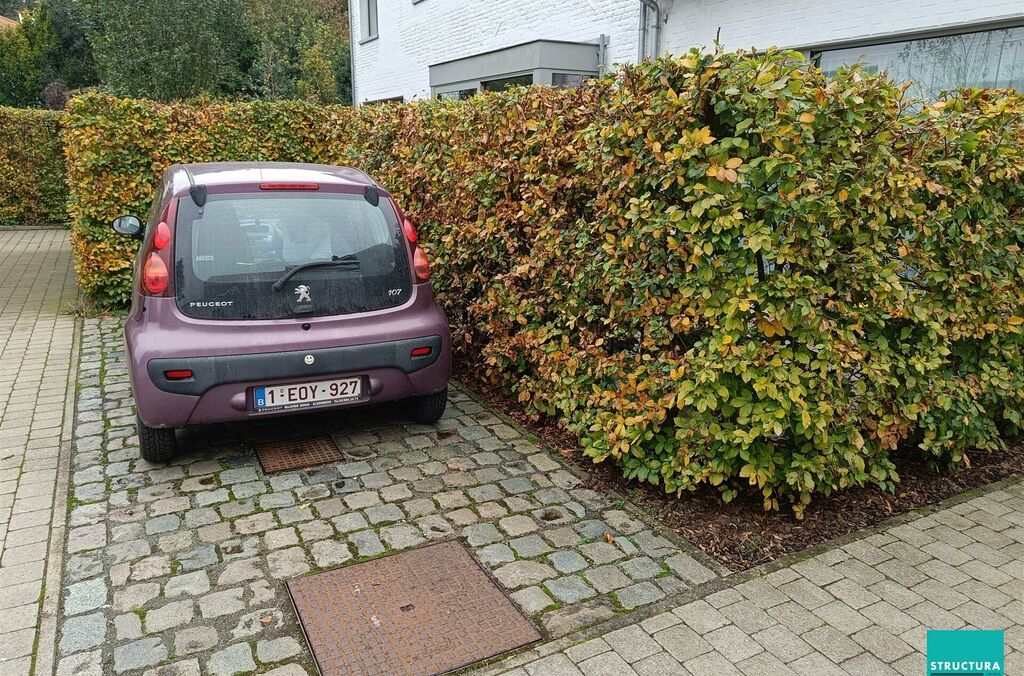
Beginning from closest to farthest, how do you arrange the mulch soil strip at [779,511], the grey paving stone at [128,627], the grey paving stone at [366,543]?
the grey paving stone at [128,627], the grey paving stone at [366,543], the mulch soil strip at [779,511]

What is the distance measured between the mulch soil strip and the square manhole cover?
110cm

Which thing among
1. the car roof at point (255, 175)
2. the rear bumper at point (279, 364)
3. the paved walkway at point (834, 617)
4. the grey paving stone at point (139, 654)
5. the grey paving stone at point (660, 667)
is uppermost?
the car roof at point (255, 175)

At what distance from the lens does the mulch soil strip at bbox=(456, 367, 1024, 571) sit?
3.78m

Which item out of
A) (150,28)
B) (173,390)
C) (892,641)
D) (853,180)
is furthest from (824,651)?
(150,28)

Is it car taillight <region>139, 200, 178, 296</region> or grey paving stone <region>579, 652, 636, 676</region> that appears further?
car taillight <region>139, 200, 178, 296</region>

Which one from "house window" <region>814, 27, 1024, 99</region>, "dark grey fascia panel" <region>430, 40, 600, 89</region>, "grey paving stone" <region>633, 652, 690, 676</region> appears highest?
"dark grey fascia panel" <region>430, 40, 600, 89</region>

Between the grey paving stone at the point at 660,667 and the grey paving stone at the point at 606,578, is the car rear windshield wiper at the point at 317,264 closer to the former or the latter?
the grey paving stone at the point at 606,578

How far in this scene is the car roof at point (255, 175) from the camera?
455 centimetres

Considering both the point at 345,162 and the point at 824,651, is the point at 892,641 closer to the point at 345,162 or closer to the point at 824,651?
the point at 824,651

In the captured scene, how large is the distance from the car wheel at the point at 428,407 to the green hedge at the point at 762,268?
1.86 ft

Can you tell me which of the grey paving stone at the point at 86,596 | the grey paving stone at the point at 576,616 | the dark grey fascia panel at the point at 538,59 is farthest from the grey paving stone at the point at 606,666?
the dark grey fascia panel at the point at 538,59

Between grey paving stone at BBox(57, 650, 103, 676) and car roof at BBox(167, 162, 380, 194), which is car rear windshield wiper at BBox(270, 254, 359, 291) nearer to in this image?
car roof at BBox(167, 162, 380, 194)

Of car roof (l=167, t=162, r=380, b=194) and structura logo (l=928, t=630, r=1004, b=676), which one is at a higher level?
car roof (l=167, t=162, r=380, b=194)

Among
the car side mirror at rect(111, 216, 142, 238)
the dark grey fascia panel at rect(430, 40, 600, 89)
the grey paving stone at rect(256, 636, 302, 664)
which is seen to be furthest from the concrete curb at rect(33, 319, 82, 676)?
the dark grey fascia panel at rect(430, 40, 600, 89)
